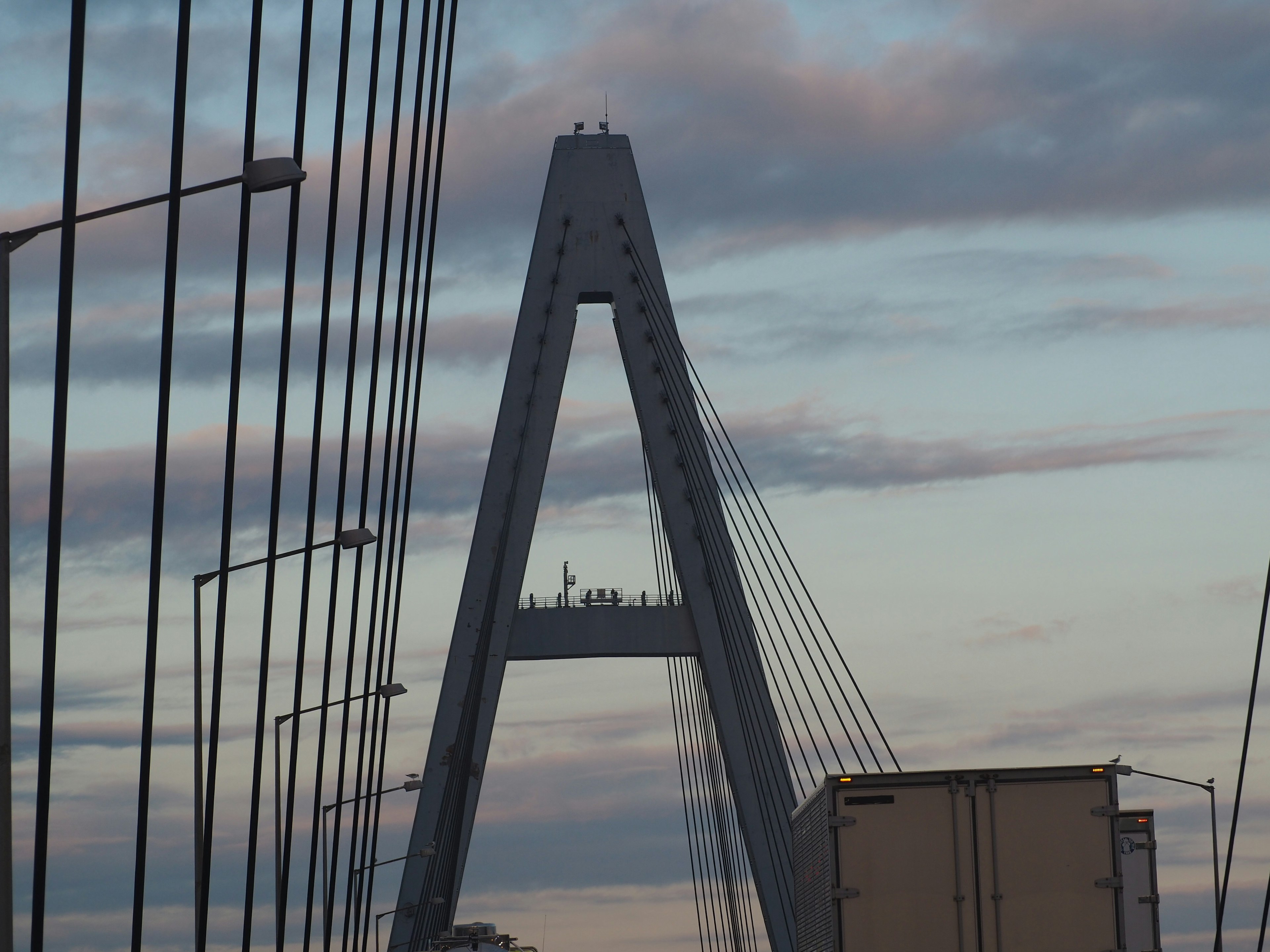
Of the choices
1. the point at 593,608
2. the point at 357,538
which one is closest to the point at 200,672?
the point at 357,538

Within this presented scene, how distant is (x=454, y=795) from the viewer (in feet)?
132

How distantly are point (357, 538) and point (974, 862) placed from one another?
10.4 m

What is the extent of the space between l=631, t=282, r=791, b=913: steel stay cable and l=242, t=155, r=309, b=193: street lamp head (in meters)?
23.0

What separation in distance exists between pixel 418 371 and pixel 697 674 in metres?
17.2

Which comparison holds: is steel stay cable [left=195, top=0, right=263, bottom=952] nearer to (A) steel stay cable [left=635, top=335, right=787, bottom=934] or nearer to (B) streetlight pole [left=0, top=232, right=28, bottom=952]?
(B) streetlight pole [left=0, top=232, right=28, bottom=952]

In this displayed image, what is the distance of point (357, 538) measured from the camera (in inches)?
1019

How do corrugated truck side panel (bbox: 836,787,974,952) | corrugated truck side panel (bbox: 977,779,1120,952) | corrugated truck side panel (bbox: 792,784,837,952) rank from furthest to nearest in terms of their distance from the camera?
1. corrugated truck side panel (bbox: 792,784,837,952)
2. corrugated truck side panel (bbox: 836,787,974,952)
3. corrugated truck side panel (bbox: 977,779,1120,952)

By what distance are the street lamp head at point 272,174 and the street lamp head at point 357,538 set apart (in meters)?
10.0

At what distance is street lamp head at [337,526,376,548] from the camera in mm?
25750

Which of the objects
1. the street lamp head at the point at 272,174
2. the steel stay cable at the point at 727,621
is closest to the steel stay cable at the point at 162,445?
the street lamp head at the point at 272,174

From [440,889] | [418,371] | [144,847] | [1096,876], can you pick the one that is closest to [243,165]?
[144,847]

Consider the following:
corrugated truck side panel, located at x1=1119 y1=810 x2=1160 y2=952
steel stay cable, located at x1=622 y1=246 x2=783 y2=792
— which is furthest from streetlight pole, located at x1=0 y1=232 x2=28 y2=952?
steel stay cable, located at x1=622 y1=246 x2=783 y2=792

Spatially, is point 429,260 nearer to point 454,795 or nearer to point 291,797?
point 291,797

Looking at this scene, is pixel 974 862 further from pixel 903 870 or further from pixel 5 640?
pixel 5 640
